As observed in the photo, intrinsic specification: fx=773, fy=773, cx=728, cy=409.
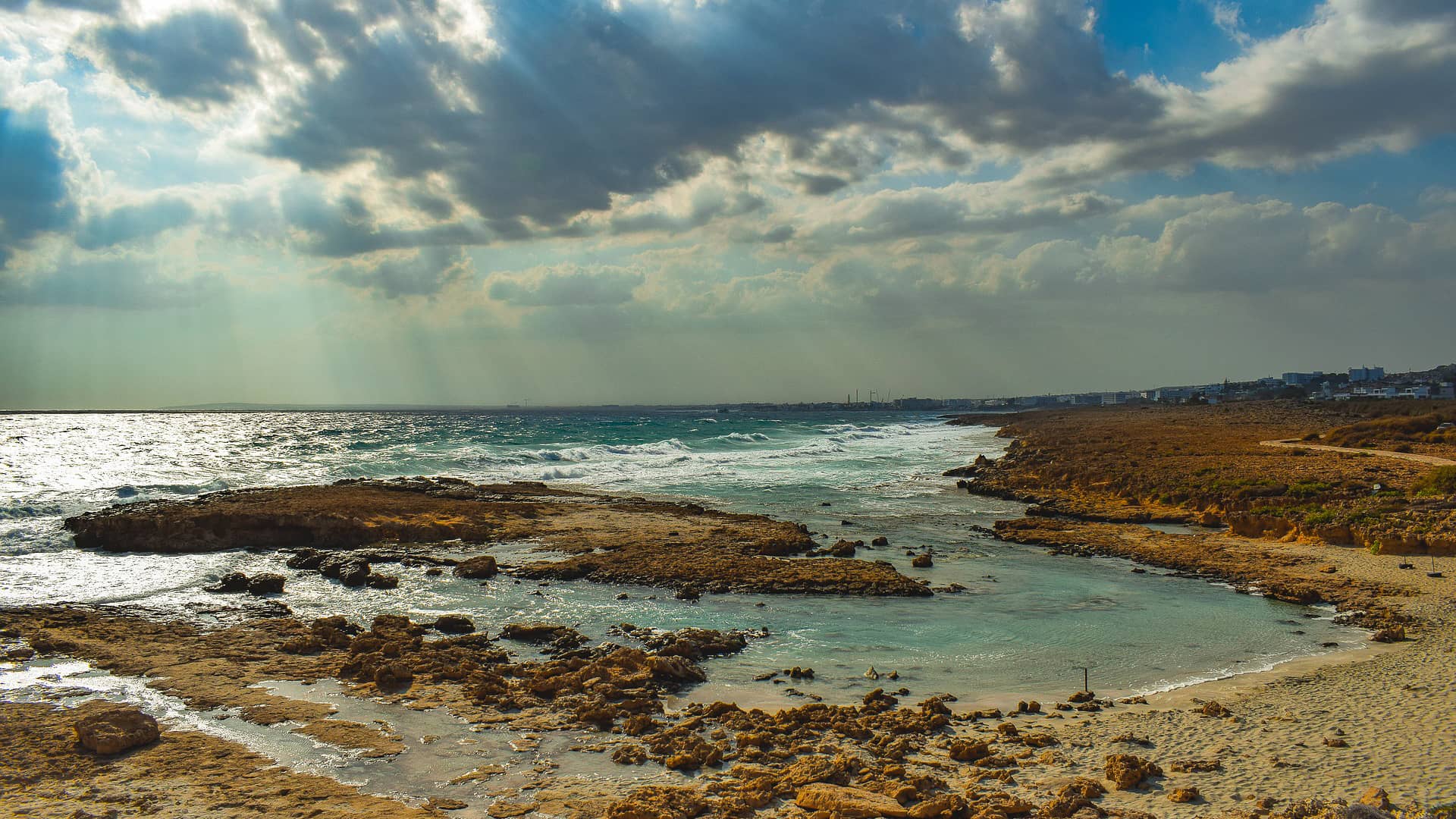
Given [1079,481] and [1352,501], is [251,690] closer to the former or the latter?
[1352,501]

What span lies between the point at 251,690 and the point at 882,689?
8.49 m

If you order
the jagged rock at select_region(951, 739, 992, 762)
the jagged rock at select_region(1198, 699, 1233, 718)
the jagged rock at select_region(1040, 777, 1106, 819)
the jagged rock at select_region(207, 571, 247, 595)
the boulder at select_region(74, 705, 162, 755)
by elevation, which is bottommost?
the jagged rock at select_region(207, 571, 247, 595)

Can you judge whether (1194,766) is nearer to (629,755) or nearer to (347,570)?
(629,755)

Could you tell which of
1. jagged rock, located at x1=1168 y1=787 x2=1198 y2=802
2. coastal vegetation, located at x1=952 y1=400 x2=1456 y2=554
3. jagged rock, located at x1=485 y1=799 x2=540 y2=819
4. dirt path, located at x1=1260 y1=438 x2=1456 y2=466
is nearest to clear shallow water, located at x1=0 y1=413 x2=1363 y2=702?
jagged rock, located at x1=1168 y1=787 x2=1198 y2=802

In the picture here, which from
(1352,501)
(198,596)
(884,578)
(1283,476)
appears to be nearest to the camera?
(198,596)

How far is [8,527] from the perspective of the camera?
22844mm

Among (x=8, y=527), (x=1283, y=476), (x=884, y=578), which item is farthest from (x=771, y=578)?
(x=8, y=527)

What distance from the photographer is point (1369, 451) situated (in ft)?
124

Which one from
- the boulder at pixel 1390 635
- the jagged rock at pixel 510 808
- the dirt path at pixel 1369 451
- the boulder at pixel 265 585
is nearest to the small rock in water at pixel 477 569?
the boulder at pixel 265 585

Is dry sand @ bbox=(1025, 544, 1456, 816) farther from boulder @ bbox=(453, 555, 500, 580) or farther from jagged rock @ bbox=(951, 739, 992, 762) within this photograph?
boulder @ bbox=(453, 555, 500, 580)

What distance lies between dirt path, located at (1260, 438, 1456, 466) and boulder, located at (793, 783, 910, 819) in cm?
2846

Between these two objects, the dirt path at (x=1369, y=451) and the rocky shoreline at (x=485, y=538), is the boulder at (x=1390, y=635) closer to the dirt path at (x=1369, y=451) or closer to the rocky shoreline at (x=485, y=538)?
the rocky shoreline at (x=485, y=538)

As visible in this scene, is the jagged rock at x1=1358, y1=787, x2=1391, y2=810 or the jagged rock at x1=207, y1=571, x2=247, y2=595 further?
the jagged rock at x1=207, y1=571, x2=247, y2=595

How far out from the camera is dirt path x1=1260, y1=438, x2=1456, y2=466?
103 feet
